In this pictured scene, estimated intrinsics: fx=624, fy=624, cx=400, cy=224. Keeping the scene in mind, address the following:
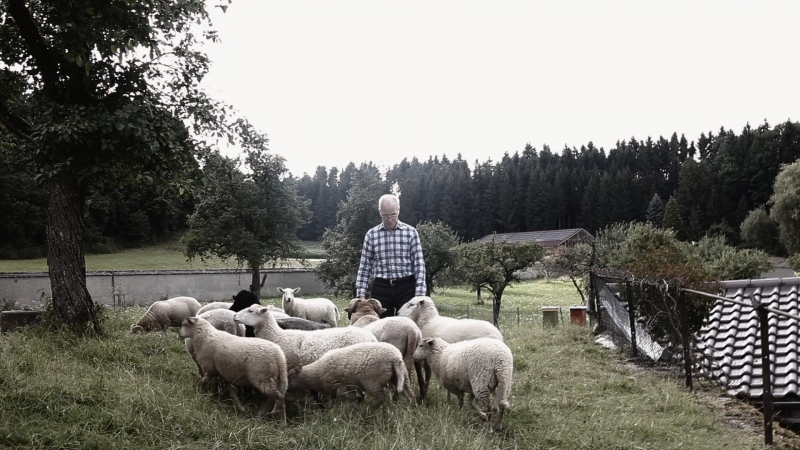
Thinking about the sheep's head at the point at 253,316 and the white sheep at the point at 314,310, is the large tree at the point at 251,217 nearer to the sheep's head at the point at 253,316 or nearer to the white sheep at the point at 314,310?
the white sheep at the point at 314,310

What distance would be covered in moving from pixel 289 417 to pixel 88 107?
5.13 metres

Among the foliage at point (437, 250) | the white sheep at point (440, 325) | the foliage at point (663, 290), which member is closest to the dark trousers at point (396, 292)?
the white sheep at point (440, 325)

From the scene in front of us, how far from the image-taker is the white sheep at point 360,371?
219 inches

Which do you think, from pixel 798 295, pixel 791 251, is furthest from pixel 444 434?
pixel 791 251

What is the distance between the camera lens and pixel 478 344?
19.1ft

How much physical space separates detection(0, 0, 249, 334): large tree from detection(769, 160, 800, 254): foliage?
50624mm

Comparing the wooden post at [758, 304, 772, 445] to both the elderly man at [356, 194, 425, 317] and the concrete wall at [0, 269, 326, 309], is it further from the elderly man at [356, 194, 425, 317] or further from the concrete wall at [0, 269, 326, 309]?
the concrete wall at [0, 269, 326, 309]

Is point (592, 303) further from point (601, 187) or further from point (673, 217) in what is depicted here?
point (601, 187)

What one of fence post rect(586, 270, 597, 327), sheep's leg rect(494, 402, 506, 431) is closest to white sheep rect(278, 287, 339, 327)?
fence post rect(586, 270, 597, 327)

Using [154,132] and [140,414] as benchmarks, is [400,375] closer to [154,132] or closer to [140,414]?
[140,414]

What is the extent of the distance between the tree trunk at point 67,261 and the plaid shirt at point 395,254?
3844mm

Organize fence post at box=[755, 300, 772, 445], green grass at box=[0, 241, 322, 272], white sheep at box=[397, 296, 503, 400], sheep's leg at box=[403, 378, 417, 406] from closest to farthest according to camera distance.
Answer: sheep's leg at box=[403, 378, 417, 406], fence post at box=[755, 300, 772, 445], white sheep at box=[397, 296, 503, 400], green grass at box=[0, 241, 322, 272]

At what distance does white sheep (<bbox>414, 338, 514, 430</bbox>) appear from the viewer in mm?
5527

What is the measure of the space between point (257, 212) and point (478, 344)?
34238 millimetres
